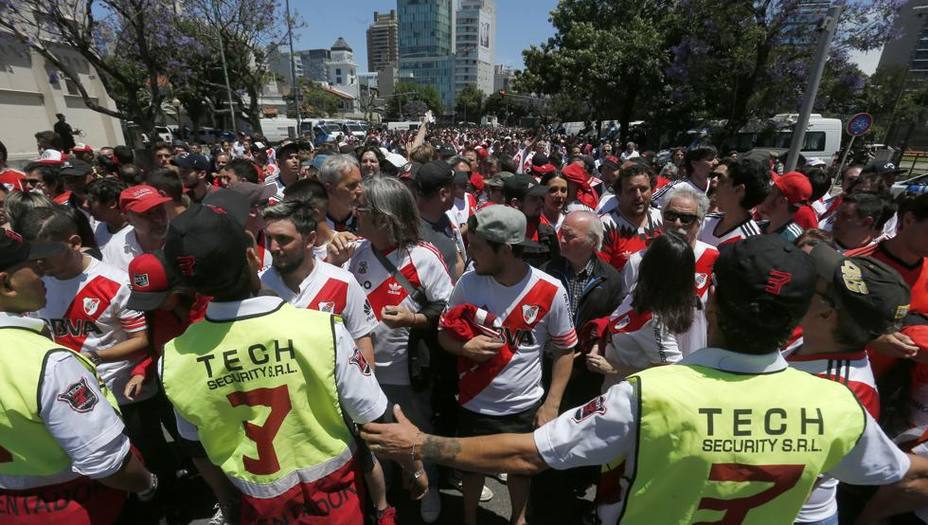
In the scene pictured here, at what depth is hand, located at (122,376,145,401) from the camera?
2760mm

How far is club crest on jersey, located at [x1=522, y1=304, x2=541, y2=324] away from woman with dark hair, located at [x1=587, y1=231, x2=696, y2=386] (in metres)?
0.46

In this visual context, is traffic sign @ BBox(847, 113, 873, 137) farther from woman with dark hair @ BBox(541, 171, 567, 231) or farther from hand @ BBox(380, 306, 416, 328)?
hand @ BBox(380, 306, 416, 328)

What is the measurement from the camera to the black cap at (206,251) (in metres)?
1.46

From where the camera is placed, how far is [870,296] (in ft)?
5.24

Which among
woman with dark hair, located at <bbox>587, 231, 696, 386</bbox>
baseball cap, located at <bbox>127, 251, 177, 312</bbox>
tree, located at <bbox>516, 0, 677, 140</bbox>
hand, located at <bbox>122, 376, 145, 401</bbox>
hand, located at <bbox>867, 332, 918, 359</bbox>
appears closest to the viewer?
baseball cap, located at <bbox>127, 251, 177, 312</bbox>

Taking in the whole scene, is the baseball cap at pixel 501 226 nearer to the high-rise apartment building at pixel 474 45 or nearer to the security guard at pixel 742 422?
the security guard at pixel 742 422

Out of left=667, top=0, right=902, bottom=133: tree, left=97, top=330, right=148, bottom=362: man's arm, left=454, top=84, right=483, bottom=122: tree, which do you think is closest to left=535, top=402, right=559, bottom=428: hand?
left=97, top=330, right=148, bottom=362: man's arm

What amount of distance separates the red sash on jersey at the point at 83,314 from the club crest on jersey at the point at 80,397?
1.20 metres

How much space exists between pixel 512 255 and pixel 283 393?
136 cm

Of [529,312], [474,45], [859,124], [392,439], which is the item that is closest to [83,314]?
[392,439]

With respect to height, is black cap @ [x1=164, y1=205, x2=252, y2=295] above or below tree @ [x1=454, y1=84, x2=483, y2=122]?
below

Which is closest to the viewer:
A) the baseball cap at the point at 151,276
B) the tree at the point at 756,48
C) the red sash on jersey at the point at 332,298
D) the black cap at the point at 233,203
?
the baseball cap at the point at 151,276

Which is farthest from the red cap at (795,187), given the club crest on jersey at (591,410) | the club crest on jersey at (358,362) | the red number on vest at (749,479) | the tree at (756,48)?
the tree at (756,48)

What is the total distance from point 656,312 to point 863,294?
0.90 meters
